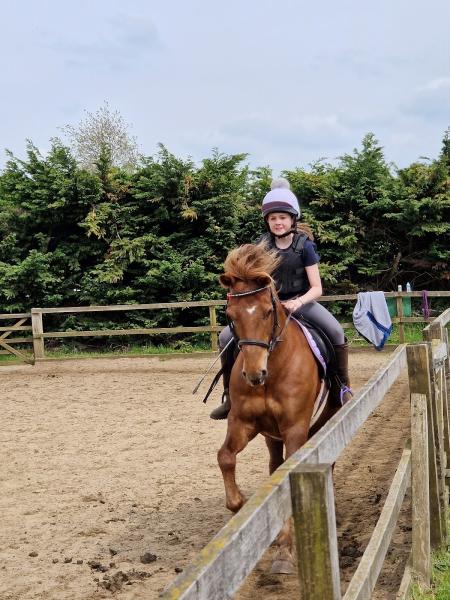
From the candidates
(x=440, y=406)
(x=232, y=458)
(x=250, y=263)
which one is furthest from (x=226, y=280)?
(x=440, y=406)

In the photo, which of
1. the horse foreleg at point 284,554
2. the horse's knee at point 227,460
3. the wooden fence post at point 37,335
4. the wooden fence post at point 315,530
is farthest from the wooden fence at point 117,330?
the wooden fence post at point 315,530

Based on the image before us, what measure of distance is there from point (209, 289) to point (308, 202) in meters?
3.26

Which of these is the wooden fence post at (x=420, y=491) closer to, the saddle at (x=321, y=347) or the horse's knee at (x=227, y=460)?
the saddle at (x=321, y=347)

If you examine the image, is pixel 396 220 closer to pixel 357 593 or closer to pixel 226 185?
pixel 226 185

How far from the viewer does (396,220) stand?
49.3 feet

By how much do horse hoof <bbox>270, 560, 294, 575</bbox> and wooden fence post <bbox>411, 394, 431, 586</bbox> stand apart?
684 mm

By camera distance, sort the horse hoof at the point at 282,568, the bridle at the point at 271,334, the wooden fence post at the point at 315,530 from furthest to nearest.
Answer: the bridle at the point at 271,334
the horse hoof at the point at 282,568
the wooden fence post at the point at 315,530

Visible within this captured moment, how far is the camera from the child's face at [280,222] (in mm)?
4516

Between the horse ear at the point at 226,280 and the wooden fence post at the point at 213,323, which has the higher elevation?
the horse ear at the point at 226,280

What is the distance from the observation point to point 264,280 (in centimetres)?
384

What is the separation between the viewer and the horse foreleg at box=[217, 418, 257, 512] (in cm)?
388

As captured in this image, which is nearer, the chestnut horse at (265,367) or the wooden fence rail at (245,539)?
the wooden fence rail at (245,539)

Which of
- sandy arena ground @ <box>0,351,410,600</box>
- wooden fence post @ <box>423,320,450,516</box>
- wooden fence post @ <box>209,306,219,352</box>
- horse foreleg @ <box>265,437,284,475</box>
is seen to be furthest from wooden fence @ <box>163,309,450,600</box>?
wooden fence post @ <box>209,306,219,352</box>

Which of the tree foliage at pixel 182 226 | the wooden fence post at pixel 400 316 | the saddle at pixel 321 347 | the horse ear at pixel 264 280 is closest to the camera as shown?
the horse ear at pixel 264 280
